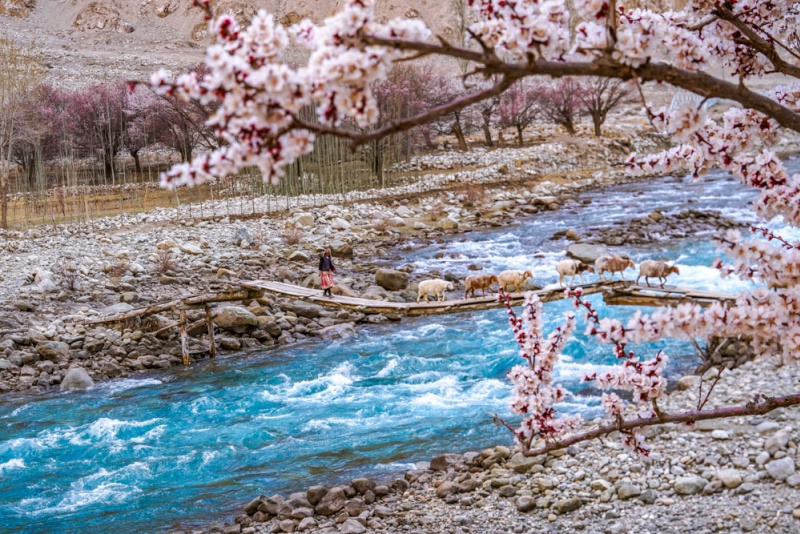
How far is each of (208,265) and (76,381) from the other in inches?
262

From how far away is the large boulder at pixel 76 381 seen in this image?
40.2 feet

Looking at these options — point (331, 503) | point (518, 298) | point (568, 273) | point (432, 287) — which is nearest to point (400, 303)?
point (432, 287)

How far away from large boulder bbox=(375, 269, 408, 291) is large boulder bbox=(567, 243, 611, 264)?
4.13m

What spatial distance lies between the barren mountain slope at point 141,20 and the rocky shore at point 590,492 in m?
54.2

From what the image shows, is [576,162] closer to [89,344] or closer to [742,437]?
[89,344]

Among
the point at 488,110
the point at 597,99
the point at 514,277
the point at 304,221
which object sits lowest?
the point at 514,277

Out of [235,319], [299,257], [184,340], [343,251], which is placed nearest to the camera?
[184,340]

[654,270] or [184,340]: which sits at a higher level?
[654,270]

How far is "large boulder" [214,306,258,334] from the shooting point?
578 inches

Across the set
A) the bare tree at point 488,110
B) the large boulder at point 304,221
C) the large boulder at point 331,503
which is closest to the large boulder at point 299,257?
the large boulder at point 304,221

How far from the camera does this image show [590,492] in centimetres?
689

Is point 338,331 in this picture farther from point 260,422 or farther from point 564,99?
point 564,99

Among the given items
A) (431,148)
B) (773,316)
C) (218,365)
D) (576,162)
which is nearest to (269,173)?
(773,316)

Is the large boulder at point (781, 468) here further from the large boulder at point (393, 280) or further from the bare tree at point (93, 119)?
the bare tree at point (93, 119)
